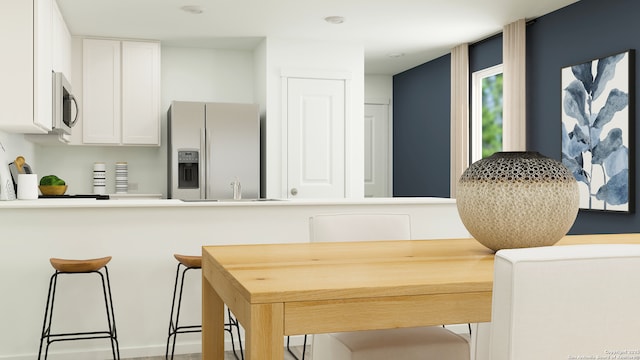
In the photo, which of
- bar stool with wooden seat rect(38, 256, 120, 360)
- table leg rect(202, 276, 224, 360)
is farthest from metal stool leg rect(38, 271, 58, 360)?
table leg rect(202, 276, 224, 360)

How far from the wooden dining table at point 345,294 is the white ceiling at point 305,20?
11.6 ft

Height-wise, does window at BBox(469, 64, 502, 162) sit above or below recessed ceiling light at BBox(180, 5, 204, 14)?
below

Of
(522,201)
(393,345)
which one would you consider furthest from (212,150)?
(522,201)

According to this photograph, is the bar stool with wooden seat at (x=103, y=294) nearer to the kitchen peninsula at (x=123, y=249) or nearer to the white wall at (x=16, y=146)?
the kitchen peninsula at (x=123, y=249)

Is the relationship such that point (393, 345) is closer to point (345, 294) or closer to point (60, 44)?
point (345, 294)

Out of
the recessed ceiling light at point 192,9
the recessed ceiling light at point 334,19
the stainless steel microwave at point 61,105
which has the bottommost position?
the stainless steel microwave at point 61,105

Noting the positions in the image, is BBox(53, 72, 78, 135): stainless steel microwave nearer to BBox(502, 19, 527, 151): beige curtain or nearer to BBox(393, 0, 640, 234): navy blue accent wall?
BBox(502, 19, 527, 151): beige curtain

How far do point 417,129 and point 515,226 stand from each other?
5874mm

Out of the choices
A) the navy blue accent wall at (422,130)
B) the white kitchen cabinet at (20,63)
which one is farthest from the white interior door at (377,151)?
the white kitchen cabinet at (20,63)

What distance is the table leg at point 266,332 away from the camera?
1.24 metres

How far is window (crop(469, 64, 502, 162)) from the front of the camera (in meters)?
6.18

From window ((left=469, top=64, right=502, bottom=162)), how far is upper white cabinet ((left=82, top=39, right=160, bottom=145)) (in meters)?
3.13

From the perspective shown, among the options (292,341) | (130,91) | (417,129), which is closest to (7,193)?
(292,341)

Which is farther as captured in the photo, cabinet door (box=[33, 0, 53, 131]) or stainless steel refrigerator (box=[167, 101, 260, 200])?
stainless steel refrigerator (box=[167, 101, 260, 200])
